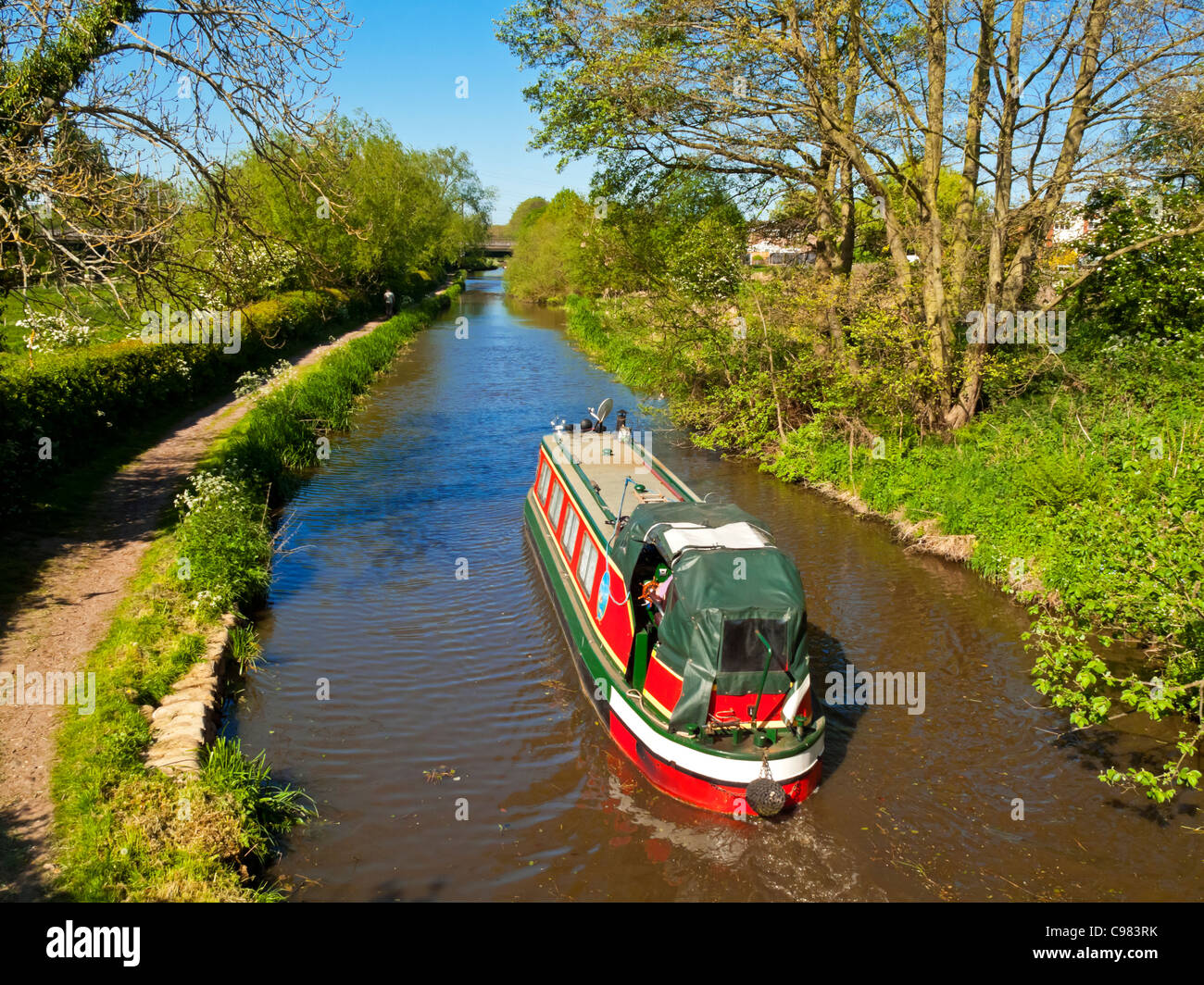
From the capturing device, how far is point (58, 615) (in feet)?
30.2

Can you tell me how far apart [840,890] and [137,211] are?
10.5 meters

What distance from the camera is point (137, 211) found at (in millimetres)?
9984

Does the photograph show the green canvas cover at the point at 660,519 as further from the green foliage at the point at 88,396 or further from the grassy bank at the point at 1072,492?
the green foliage at the point at 88,396

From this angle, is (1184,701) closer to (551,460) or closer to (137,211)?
(551,460)

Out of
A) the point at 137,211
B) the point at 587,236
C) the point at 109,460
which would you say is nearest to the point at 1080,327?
the point at 137,211

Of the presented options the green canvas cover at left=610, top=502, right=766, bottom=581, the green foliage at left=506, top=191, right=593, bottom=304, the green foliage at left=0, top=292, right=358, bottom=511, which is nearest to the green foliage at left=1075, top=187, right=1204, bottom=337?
the green canvas cover at left=610, top=502, right=766, bottom=581

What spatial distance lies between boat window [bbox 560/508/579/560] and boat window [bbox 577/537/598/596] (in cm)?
53

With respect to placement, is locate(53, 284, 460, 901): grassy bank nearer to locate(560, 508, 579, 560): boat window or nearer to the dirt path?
the dirt path

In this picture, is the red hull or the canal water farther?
the red hull

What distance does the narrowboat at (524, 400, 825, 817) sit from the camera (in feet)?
24.3

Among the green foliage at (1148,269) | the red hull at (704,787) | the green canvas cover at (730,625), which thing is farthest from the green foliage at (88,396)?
the green foliage at (1148,269)

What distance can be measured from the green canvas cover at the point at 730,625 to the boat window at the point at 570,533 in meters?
3.85

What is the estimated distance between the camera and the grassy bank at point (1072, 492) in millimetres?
7465

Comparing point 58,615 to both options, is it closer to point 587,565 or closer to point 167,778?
point 167,778
